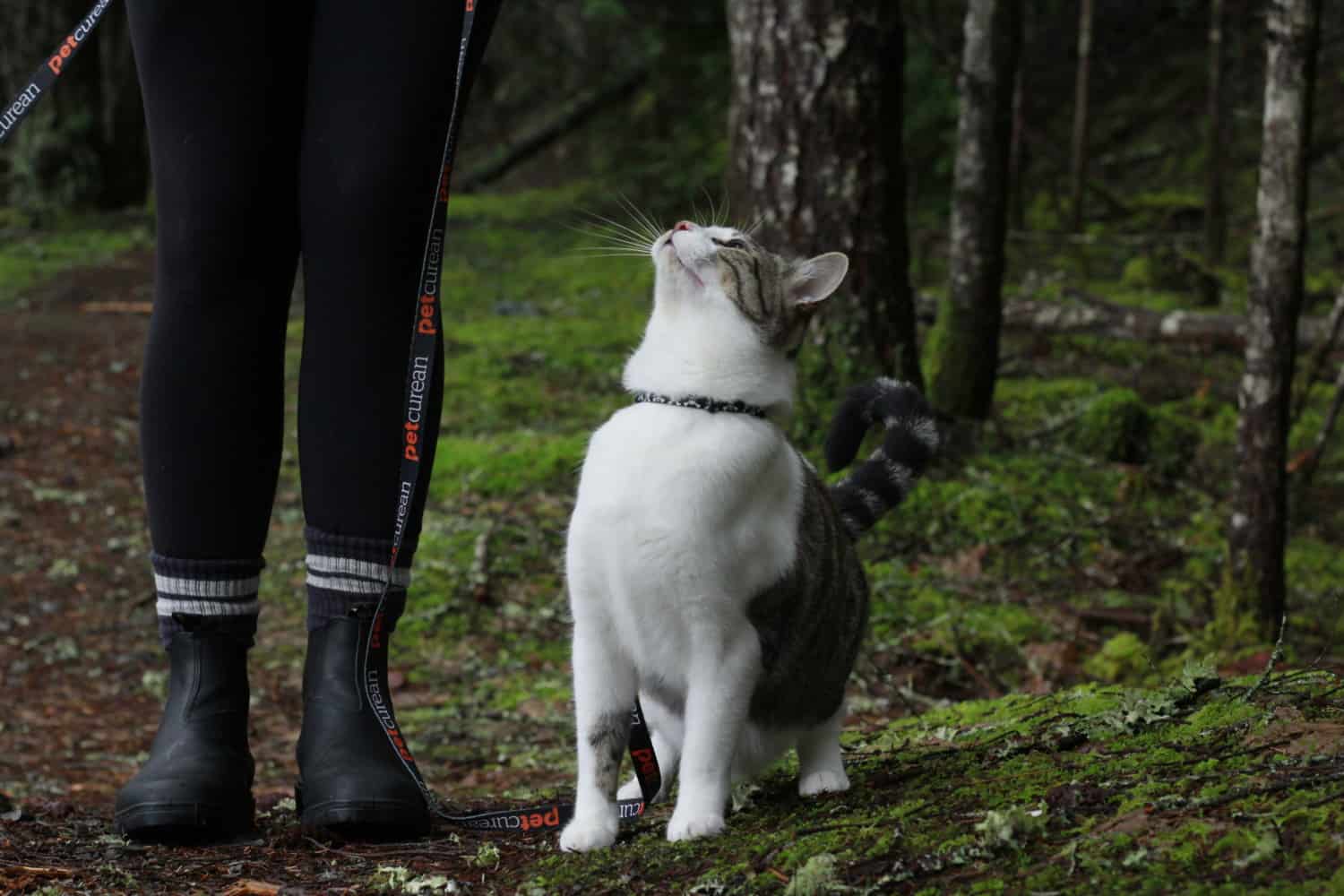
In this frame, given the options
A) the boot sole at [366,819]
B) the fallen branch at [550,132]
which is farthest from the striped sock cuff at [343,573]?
the fallen branch at [550,132]

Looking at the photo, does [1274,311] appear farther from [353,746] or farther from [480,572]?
[353,746]

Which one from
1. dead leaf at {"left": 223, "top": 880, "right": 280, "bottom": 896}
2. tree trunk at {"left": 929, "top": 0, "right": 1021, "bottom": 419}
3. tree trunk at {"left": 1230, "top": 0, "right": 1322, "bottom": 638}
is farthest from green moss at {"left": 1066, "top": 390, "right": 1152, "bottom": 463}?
dead leaf at {"left": 223, "top": 880, "right": 280, "bottom": 896}

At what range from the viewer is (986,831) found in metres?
1.82

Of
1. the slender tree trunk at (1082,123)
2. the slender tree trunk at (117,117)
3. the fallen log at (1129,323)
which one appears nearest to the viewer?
the fallen log at (1129,323)

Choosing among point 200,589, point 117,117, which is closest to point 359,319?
point 200,589

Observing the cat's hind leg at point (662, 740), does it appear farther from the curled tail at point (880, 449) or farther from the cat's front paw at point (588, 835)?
the curled tail at point (880, 449)

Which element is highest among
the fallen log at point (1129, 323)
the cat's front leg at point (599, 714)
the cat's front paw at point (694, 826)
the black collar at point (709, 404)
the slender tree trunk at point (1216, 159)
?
the slender tree trunk at point (1216, 159)

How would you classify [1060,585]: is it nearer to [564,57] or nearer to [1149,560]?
[1149,560]

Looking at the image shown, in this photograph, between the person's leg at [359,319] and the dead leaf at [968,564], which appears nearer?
Answer: the person's leg at [359,319]

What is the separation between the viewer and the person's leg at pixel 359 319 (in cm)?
241

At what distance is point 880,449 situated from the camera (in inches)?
119

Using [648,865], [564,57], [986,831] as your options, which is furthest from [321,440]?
[564,57]

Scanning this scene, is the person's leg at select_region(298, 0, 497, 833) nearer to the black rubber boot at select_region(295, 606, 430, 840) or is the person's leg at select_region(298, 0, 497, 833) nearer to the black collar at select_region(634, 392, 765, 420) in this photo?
the black rubber boot at select_region(295, 606, 430, 840)

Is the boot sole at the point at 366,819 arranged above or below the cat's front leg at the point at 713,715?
below
